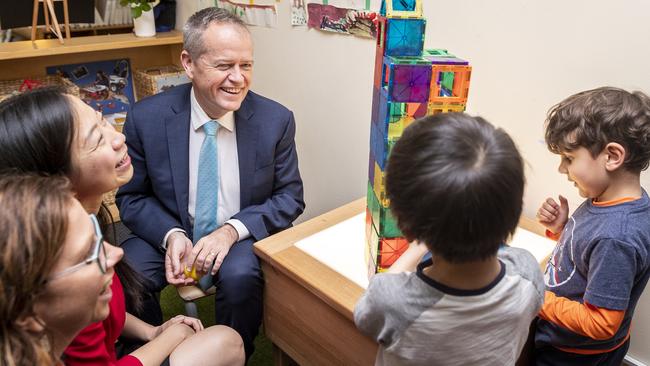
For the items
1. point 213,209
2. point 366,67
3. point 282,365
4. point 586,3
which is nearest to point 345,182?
point 366,67

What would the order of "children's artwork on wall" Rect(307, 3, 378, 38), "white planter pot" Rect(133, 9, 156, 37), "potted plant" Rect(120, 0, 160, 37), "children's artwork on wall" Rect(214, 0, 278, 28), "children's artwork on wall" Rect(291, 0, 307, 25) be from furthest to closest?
"white planter pot" Rect(133, 9, 156, 37), "potted plant" Rect(120, 0, 160, 37), "children's artwork on wall" Rect(214, 0, 278, 28), "children's artwork on wall" Rect(291, 0, 307, 25), "children's artwork on wall" Rect(307, 3, 378, 38)

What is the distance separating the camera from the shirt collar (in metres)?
1.59

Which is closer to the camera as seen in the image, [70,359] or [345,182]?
[70,359]

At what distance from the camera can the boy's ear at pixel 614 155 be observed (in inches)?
40.3

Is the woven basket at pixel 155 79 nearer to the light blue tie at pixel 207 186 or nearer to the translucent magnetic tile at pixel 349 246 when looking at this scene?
the light blue tie at pixel 207 186

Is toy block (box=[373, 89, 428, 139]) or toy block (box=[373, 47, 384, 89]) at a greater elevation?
toy block (box=[373, 47, 384, 89])

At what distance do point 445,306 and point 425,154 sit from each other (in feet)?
0.81

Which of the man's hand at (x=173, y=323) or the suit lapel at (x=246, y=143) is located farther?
the suit lapel at (x=246, y=143)

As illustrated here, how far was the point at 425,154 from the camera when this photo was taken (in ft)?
2.35

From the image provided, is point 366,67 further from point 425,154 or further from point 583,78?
point 425,154

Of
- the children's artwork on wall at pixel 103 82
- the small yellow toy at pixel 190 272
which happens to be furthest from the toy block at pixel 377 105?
the children's artwork on wall at pixel 103 82

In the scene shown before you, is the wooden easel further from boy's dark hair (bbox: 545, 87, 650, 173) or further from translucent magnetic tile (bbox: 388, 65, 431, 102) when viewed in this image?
boy's dark hair (bbox: 545, 87, 650, 173)

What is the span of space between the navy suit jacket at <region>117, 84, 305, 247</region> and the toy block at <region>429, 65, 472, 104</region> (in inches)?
27.2

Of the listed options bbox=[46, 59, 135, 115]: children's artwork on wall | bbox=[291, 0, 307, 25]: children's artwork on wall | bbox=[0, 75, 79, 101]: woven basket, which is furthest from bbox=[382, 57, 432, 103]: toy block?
bbox=[46, 59, 135, 115]: children's artwork on wall
